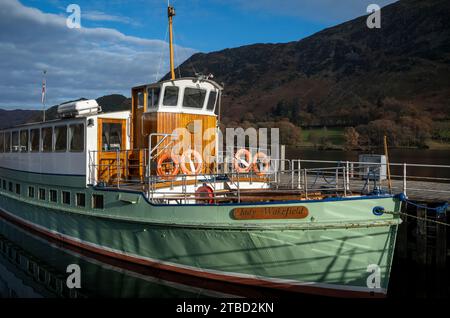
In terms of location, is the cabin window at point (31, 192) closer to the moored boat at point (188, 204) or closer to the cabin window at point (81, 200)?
the moored boat at point (188, 204)

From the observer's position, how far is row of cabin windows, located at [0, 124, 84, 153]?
1259cm

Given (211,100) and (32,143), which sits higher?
(211,100)

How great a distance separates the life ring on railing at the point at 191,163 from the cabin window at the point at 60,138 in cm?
448

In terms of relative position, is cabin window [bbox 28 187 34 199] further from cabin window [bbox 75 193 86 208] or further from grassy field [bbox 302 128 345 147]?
grassy field [bbox 302 128 345 147]

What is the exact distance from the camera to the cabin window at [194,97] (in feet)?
40.7

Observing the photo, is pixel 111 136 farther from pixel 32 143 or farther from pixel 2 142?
→ pixel 2 142

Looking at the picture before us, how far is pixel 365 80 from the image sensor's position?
148 m

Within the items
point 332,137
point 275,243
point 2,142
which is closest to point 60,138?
point 2,142

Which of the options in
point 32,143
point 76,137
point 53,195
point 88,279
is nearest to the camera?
point 88,279

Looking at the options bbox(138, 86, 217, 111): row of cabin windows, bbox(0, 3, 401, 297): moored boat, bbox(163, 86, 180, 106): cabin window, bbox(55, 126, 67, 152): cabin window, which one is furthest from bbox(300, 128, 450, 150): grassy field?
bbox(55, 126, 67, 152): cabin window

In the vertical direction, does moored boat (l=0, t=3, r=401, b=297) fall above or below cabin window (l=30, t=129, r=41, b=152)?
below

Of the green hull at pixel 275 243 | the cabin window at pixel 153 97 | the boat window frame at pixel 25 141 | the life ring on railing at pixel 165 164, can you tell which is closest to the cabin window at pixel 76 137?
the cabin window at pixel 153 97
